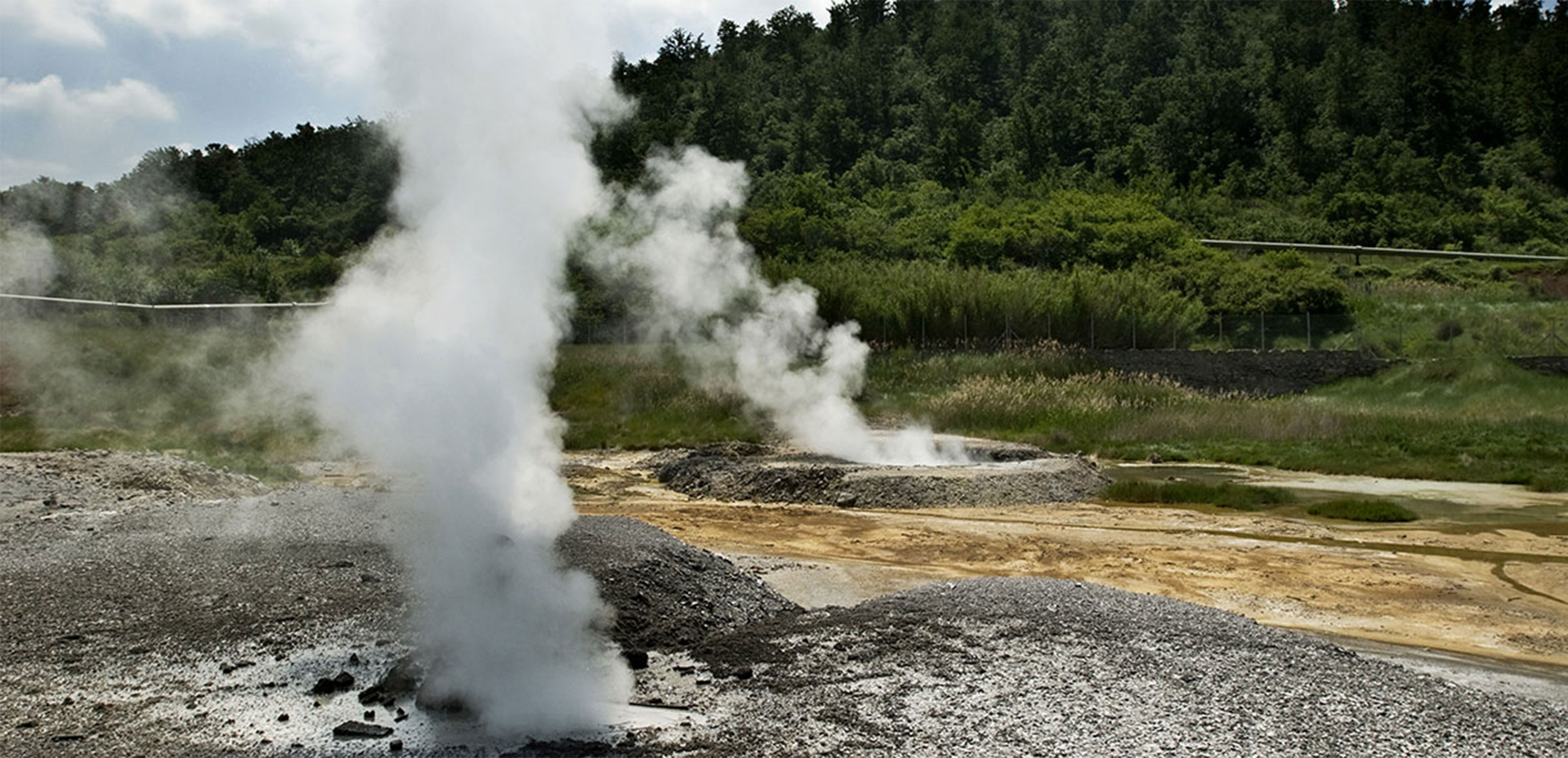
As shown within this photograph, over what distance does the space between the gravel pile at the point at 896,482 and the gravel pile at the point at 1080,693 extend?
1184cm

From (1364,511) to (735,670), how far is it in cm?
1608

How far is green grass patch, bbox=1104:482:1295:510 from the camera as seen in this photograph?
25047 mm

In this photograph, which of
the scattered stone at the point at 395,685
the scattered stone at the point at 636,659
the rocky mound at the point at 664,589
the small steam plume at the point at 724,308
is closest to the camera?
the scattered stone at the point at 395,685

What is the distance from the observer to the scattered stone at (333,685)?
1056 centimetres

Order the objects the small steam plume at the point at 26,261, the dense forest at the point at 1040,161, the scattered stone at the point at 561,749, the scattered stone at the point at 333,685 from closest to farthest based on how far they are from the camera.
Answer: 1. the scattered stone at the point at 561,749
2. the scattered stone at the point at 333,685
3. the small steam plume at the point at 26,261
4. the dense forest at the point at 1040,161

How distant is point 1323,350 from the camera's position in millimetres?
46250

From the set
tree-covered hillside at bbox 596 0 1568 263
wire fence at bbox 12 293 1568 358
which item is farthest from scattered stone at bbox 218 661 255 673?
tree-covered hillside at bbox 596 0 1568 263

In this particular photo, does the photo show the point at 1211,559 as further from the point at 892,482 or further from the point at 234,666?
the point at 234,666

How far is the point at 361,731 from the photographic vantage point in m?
9.48

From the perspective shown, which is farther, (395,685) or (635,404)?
(635,404)

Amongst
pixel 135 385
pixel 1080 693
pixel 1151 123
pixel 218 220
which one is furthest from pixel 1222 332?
pixel 1151 123

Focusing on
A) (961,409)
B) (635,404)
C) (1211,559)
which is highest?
(635,404)

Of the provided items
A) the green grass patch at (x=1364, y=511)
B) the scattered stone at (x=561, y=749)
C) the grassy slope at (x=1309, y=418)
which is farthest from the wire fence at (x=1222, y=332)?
the scattered stone at (x=561, y=749)

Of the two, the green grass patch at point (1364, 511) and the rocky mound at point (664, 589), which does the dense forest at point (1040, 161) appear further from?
the green grass patch at point (1364, 511)
